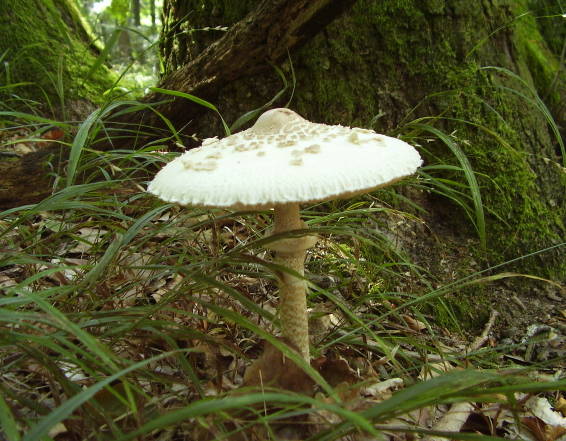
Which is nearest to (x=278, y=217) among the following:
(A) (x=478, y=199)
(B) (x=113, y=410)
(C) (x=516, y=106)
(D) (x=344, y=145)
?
(D) (x=344, y=145)

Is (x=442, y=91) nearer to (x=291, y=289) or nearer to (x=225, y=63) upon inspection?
(x=225, y=63)

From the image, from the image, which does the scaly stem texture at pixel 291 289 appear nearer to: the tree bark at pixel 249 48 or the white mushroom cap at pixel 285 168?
the white mushroom cap at pixel 285 168

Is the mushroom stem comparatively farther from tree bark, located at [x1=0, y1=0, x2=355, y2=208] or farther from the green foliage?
tree bark, located at [x1=0, y1=0, x2=355, y2=208]

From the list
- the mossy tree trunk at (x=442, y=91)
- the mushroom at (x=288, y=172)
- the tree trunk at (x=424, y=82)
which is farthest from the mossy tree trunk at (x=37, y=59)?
the mushroom at (x=288, y=172)

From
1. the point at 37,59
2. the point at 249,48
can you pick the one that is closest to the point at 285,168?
the point at 249,48

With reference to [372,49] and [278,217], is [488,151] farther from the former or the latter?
[278,217]
